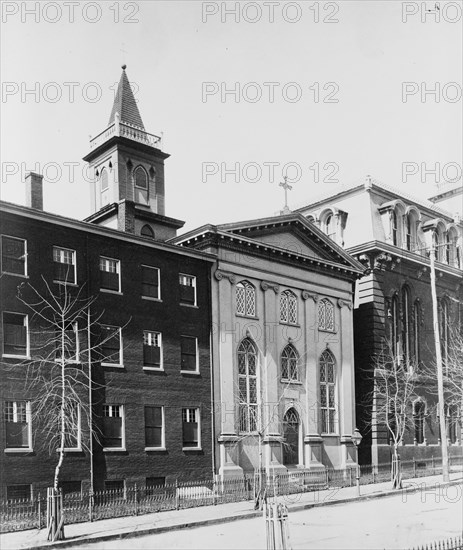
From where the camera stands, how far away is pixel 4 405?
90.9 ft

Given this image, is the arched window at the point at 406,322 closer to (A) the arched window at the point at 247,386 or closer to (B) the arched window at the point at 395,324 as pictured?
(B) the arched window at the point at 395,324

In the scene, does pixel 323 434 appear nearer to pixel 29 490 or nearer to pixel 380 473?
pixel 380 473

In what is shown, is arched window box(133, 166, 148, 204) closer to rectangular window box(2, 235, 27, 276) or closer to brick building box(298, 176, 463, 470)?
brick building box(298, 176, 463, 470)

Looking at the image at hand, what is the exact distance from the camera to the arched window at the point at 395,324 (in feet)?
155

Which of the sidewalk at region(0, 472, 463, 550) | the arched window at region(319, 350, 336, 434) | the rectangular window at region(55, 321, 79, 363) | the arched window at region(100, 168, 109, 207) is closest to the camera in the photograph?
the sidewalk at region(0, 472, 463, 550)

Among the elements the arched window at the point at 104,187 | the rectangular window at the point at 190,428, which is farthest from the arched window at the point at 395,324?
the arched window at the point at 104,187

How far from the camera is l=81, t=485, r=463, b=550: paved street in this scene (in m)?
19.2

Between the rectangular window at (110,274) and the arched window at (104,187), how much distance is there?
14437mm

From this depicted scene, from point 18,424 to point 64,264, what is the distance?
6861 mm

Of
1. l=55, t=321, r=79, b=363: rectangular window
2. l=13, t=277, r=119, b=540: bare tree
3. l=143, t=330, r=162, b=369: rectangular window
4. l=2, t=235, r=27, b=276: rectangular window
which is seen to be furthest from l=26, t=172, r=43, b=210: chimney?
l=143, t=330, r=162, b=369: rectangular window

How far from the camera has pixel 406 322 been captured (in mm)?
48500

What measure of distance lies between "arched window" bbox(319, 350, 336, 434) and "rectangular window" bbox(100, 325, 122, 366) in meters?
14.3

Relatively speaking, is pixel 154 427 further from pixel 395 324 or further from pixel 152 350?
pixel 395 324

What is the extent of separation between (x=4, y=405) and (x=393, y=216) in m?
30.1
